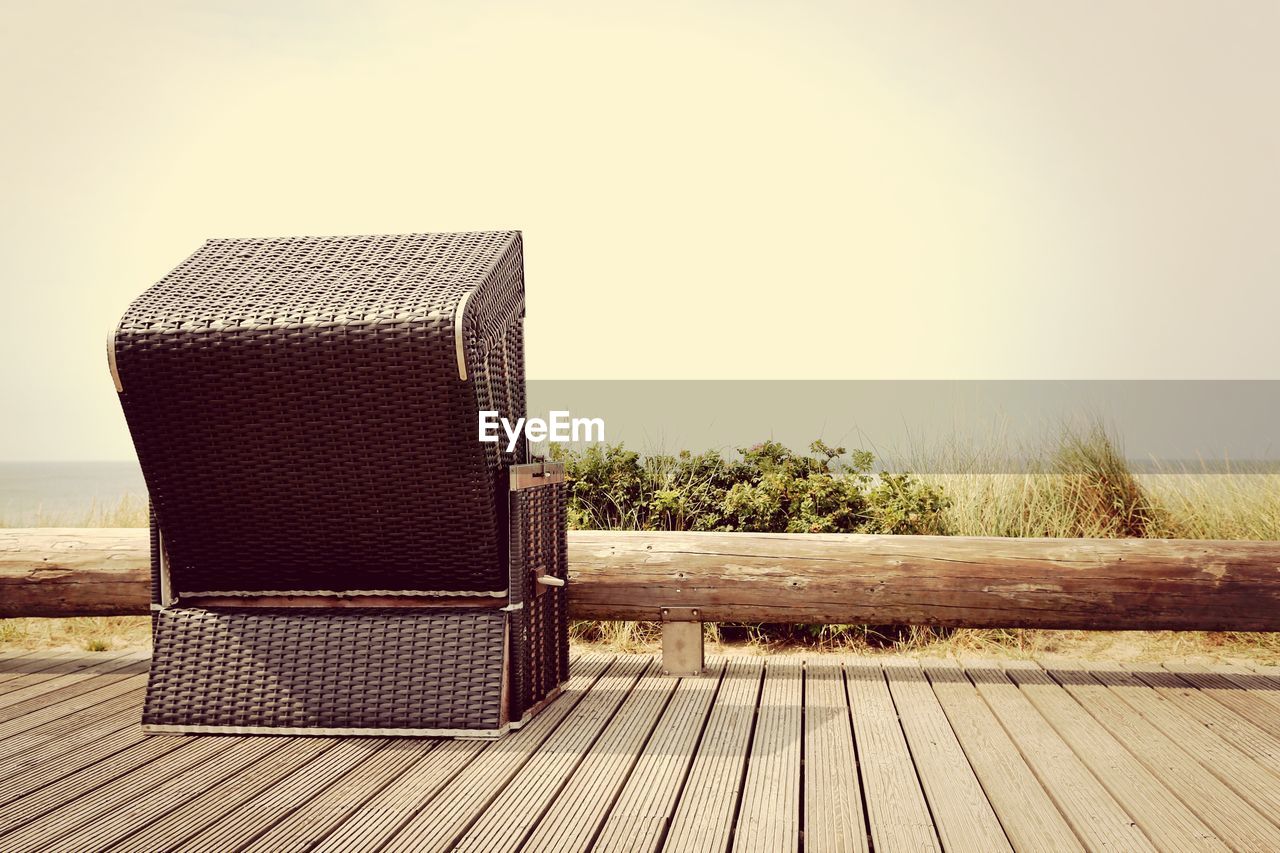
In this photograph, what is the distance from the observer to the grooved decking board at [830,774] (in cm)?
176

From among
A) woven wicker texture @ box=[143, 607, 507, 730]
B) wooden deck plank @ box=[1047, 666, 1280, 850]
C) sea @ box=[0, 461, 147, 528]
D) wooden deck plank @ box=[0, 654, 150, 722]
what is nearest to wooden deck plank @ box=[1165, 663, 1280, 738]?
wooden deck plank @ box=[1047, 666, 1280, 850]

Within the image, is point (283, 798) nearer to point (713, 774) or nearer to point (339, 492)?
point (339, 492)

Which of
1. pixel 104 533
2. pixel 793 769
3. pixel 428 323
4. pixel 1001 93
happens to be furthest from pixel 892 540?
pixel 1001 93

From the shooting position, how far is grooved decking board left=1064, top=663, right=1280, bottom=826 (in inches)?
81.6

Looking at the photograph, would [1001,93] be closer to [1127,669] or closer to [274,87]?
[274,87]

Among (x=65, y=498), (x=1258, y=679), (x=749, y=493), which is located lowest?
(x=1258, y=679)

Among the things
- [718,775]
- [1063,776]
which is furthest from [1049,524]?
[718,775]

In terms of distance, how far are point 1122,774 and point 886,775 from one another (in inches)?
22.2

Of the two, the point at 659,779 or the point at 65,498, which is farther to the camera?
the point at 65,498

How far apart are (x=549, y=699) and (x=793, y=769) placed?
2.99ft

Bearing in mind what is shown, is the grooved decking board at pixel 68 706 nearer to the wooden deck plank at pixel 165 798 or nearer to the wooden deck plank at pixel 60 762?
the wooden deck plank at pixel 60 762

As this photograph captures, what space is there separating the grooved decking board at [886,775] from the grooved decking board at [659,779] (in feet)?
1.35

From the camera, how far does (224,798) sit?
2.02m

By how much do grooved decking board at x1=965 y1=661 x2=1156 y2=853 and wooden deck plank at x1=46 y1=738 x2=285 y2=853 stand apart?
1.84 m
